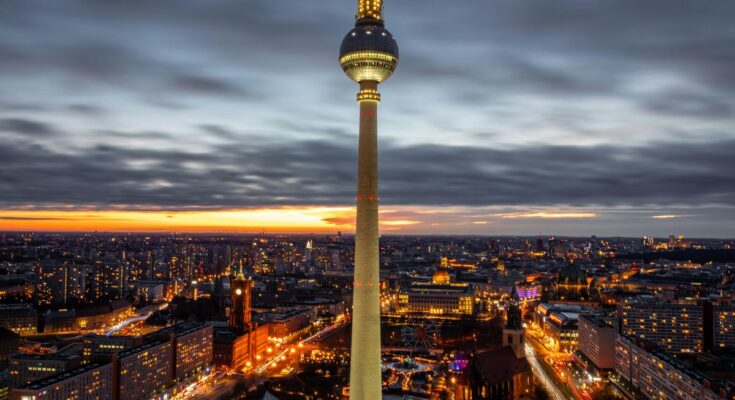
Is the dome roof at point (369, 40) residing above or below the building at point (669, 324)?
above

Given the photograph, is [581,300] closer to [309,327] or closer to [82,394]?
[309,327]

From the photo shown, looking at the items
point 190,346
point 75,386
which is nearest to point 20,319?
point 190,346

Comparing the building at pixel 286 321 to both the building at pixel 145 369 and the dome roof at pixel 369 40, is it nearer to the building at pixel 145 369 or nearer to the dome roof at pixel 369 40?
the building at pixel 145 369

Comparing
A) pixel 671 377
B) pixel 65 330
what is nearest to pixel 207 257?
pixel 65 330

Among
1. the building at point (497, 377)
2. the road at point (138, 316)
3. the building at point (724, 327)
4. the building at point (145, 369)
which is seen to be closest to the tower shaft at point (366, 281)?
the building at point (497, 377)

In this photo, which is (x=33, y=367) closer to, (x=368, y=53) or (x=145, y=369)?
(x=145, y=369)

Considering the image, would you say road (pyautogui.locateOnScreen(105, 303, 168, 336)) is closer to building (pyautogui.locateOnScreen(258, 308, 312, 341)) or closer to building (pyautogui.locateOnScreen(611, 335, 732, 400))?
building (pyautogui.locateOnScreen(258, 308, 312, 341))

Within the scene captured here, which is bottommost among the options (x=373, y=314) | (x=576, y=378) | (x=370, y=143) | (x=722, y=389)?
(x=576, y=378)
